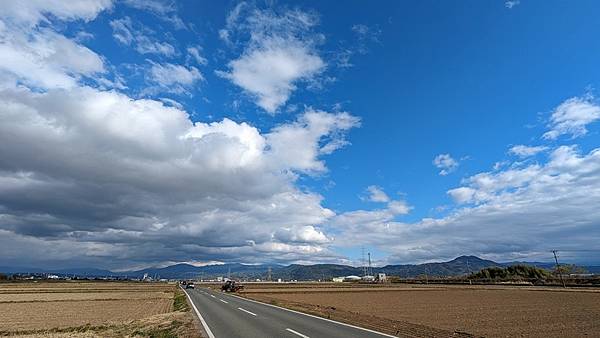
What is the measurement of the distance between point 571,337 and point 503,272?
134563mm

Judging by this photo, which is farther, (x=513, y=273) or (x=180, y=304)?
(x=513, y=273)

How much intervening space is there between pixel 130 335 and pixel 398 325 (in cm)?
1291

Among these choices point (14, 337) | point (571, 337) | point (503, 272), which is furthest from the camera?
point (503, 272)

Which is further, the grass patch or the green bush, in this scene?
the green bush

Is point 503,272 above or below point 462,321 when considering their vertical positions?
above

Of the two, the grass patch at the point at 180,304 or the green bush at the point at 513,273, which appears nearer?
the grass patch at the point at 180,304

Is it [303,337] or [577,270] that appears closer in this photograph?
[303,337]

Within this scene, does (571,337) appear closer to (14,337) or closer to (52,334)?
(52,334)

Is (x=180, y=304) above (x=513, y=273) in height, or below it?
below

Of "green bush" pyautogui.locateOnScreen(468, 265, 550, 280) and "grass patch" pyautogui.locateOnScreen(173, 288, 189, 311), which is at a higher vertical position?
"green bush" pyautogui.locateOnScreen(468, 265, 550, 280)

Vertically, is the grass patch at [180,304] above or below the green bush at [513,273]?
below

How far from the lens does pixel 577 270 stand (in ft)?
377

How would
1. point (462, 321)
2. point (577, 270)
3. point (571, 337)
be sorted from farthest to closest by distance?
point (577, 270) → point (462, 321) → point (571, 337)

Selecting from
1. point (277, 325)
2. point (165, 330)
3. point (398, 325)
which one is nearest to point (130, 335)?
point (165, 330)
